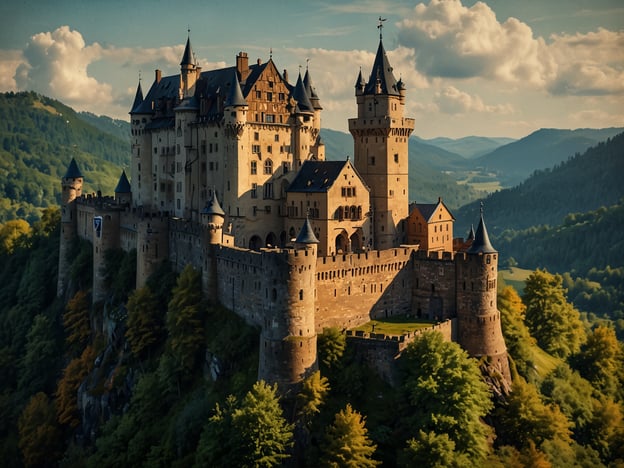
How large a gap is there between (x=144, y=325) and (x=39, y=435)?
17397 mm

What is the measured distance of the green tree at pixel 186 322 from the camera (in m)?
70.0

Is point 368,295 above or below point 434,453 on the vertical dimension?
above

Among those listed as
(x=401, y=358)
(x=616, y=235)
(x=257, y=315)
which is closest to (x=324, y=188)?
(x=257, y=315)

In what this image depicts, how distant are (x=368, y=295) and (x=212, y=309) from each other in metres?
14.8

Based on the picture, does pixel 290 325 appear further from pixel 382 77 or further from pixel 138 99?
pixel 138 99

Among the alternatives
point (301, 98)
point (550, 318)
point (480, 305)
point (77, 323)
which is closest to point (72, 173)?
point (77, 323)

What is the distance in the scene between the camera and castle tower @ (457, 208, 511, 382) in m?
66.4

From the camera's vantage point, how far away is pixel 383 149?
80.1 metres

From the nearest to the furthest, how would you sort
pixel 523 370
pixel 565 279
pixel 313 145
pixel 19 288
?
pixel 523 370, pixel 313 145, pixel 19 288, pixel 565 279

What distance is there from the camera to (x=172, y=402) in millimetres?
69125

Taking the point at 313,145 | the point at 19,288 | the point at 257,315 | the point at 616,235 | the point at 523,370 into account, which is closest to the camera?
the point at 257,315

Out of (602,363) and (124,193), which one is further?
(124,193)

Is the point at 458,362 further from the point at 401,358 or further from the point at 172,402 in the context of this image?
the point at 172,402

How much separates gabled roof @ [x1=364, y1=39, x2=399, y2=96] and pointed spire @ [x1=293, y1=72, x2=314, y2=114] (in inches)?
290
